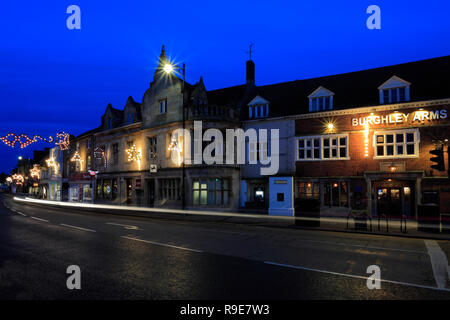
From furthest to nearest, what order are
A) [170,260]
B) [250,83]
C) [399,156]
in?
1. [250,83]
2. [399,156]
3. [170,260]

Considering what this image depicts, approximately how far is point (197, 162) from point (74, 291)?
60.7 ft

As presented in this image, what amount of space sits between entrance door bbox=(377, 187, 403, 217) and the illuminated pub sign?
476cm

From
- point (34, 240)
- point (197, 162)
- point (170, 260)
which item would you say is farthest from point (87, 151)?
point (170, 260)

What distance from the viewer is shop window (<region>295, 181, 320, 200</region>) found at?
22.4 m

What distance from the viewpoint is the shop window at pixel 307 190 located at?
22391mm

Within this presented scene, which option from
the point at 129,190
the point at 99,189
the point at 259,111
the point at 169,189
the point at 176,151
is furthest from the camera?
the point at 99,189

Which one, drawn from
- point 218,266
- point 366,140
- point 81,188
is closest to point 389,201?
point 366,140

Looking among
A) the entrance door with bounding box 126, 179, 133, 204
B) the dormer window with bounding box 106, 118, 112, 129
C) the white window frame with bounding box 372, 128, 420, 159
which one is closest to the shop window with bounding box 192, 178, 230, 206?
the entrance door with bounding box 126, 179, 133, 204

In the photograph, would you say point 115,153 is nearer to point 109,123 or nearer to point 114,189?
point 109,123

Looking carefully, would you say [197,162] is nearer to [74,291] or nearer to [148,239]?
[148,239]

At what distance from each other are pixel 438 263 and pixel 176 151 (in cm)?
2081

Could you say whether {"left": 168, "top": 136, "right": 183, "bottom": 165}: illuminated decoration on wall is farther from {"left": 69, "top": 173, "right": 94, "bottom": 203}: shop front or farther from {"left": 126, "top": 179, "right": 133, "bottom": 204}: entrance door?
{"left": 69, "top": 173, "right": 94, "bottom": 203}: shop front

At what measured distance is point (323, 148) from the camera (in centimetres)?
2220

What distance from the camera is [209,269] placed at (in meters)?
7.60
